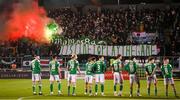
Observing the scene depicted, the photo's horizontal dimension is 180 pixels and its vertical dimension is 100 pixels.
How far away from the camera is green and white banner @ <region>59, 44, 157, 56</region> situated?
50906 mm

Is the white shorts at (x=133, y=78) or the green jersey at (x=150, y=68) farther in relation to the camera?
the green jersey at (x=150, y=68)

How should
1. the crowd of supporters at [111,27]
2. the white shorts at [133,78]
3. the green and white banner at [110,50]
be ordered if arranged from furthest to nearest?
the crowd of supporters at [111,27] → the green and white banner at [110,50] → the white shorts at [133,78]

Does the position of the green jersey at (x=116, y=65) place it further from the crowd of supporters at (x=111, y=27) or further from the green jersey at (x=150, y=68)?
the crowd of supporters at (x=111, y=27)

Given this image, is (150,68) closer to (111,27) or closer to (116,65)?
(116,65)

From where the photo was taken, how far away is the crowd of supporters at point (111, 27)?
54188 mm

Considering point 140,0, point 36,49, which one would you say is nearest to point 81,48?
point 36,49

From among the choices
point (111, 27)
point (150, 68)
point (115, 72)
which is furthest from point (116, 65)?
point (111, 27)

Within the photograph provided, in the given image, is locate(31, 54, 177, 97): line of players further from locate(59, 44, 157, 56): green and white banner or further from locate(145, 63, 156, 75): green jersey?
locate(59, 44, 157, 56): green and white banner

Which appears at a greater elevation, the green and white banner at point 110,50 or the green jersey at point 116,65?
the green and white banner at point 110,50

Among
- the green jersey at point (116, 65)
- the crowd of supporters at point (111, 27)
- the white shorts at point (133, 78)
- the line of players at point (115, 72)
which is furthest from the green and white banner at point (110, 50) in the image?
the green jersey at point (116, 65)

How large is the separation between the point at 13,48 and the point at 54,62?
66.4ft

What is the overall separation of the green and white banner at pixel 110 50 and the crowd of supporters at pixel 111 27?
150 centimetres

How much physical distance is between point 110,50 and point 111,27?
245 inches

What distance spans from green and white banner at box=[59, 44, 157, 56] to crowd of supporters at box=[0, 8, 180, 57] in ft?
4.93
